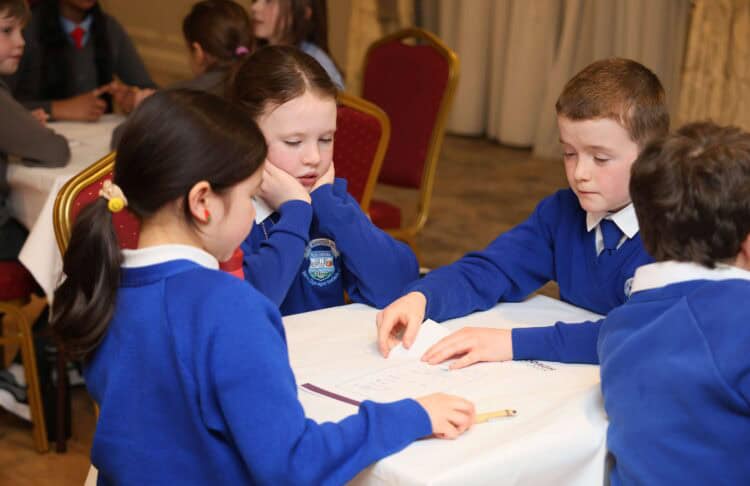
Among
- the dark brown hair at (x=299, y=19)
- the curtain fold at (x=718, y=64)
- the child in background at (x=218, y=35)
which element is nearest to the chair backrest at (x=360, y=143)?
the child in background at (x=218, y=35)

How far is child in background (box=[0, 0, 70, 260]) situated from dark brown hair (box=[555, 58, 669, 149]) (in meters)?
1.63

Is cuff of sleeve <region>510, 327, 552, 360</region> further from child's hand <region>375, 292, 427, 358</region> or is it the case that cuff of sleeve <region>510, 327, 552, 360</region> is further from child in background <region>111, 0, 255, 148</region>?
child in background <region>111, 0, 255, 148</region>

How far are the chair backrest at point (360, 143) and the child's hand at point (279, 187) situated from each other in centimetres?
111

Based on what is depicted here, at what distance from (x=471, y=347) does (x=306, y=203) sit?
452mm

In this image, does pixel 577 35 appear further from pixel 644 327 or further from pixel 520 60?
pixel 644 327

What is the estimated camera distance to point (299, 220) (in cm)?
190

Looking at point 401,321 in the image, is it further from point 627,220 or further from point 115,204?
point 115,204

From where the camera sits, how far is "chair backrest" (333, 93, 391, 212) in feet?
10.1

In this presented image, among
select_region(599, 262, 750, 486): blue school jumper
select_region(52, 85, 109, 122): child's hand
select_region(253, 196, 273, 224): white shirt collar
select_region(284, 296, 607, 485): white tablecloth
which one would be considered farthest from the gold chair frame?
select_region(52, 85, 109, 122): child's hand

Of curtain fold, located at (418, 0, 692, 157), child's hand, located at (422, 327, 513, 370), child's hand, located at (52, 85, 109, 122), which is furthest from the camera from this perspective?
curtain fold, located at (418, 0, 692, 157)

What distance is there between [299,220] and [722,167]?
0.80 metres

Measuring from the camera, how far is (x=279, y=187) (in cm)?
194

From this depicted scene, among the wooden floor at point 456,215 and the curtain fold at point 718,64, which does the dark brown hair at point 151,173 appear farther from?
the curtain fold at point 718,64

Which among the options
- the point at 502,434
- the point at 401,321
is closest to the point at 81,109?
the point at 401,321
